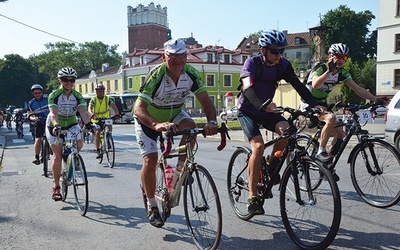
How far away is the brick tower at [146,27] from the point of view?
88062mm

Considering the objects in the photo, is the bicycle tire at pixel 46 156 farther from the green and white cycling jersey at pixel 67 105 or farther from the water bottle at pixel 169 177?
the water bottle at pixel 169 177

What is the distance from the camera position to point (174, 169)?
437cm

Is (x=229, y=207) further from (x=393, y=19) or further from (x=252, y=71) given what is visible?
(x=393, y=19)

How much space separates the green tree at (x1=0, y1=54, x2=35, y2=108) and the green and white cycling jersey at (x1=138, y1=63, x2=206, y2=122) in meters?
90.7

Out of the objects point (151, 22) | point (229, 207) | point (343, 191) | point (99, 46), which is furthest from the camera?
point (99, 46)

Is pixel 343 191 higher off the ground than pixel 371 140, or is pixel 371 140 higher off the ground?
pixel 371 140

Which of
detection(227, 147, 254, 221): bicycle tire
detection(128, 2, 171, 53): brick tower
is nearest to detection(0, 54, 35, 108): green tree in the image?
detection(128, 2, 171, 53): brick tower

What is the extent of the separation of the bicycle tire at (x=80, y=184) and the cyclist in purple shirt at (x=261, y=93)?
2.33 m

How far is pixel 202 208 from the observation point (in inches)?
157

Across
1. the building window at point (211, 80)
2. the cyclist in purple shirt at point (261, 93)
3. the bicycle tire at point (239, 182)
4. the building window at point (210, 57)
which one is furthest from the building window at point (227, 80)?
the cyclist in purple shirt at point (261, 93)

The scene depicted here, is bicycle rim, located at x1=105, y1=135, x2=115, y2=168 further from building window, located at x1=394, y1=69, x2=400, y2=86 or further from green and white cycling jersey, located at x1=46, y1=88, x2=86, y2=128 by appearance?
building window, located at x1=394, y1=69, x2=400, y2=86

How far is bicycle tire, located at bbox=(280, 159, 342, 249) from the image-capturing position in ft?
12.1

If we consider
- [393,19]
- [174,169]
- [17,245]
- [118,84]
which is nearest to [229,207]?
[174,169]

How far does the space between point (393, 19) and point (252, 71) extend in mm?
39845
